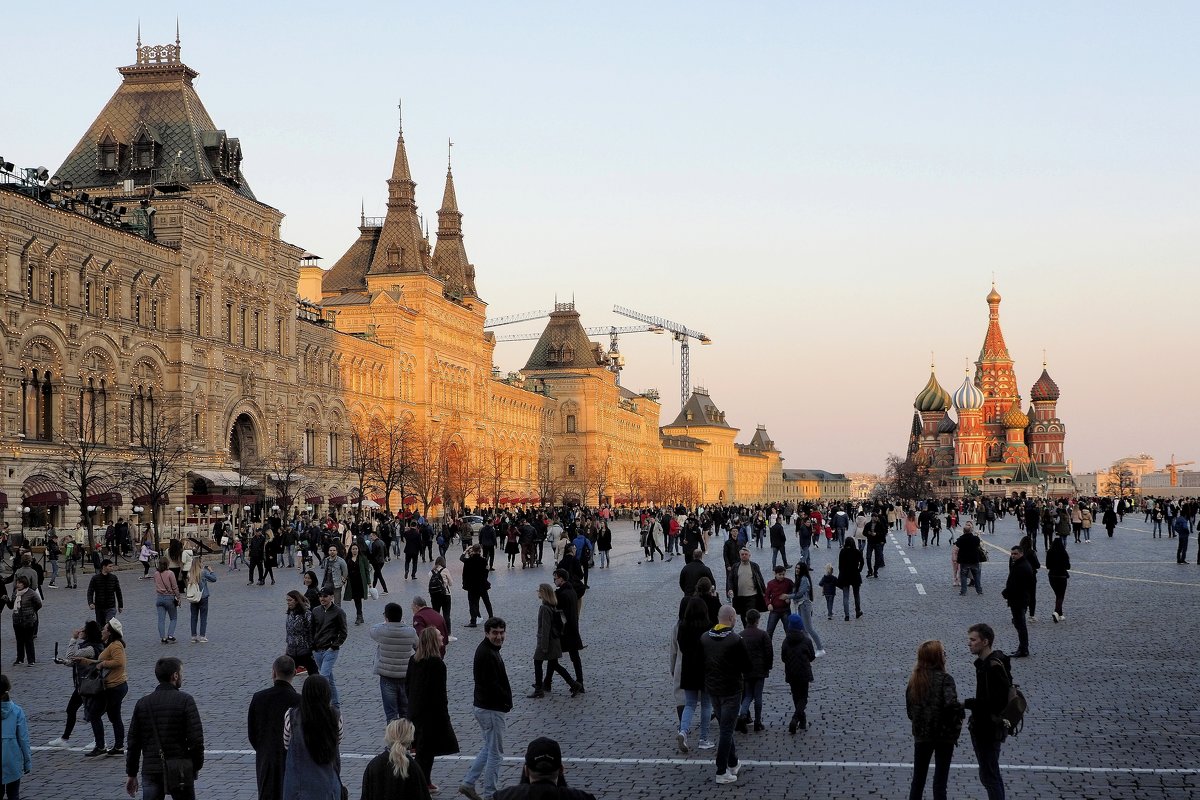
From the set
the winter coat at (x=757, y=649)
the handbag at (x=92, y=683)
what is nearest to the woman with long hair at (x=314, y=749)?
the handbag at (x=92, y=683)

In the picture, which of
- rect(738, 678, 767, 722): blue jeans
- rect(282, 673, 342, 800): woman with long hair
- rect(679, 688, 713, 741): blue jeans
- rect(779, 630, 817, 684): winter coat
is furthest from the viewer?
rect(738, 678, 767, 722): blue jeans

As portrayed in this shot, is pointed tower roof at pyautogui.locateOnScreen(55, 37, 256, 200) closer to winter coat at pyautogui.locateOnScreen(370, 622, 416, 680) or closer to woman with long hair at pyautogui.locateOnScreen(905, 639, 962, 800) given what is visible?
winter coat at pyautogui.locateOnScreen(370, 622, 416, 680)

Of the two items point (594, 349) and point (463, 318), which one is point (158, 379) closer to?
point (463, 318)

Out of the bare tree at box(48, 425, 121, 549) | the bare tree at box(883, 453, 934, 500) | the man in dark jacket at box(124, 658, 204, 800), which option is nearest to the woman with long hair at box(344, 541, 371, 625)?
the man in dark jacket at box(124, 658, 204, 800)

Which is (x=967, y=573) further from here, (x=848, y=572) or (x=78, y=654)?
(x=78, y=654)

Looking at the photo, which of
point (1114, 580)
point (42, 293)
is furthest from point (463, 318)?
point (1114, 580)

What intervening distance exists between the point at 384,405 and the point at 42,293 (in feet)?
112

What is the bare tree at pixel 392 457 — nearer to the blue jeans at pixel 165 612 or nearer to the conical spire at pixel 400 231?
the conical spire at pixel 400 231

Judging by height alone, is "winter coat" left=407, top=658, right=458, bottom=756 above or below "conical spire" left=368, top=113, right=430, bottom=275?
below

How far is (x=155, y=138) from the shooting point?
178 ft

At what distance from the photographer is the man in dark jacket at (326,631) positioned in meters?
13.4

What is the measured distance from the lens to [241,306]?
5691 centimetres

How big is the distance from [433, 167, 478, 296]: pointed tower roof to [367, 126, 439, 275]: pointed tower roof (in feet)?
43.2

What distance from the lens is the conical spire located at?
272ft
